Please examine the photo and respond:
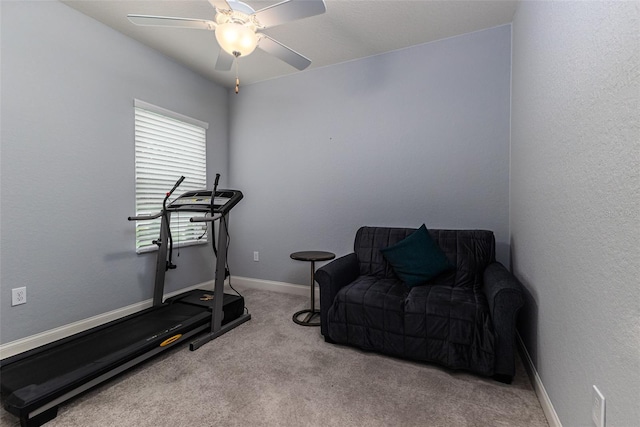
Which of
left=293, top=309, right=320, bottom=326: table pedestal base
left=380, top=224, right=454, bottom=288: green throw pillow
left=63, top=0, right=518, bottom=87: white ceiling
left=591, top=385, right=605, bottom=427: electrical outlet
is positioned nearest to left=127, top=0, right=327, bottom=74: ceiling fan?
left=63, top=0, right=518, bottom=87: white ceiling

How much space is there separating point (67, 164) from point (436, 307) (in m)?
3.09

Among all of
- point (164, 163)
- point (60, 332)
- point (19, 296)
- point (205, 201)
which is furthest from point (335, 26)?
point (60, 332)

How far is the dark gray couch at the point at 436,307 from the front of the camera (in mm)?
1849

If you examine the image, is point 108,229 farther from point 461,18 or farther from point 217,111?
point 461,18

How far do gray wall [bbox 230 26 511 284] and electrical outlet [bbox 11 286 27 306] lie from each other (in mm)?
2148

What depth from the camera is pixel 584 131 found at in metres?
1.16

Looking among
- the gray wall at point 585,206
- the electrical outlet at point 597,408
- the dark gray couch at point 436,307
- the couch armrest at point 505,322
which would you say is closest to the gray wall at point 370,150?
the dark gray couch at point 436,307

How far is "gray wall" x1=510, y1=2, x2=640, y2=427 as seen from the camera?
0.87m

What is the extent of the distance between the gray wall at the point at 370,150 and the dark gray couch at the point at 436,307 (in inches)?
17.5

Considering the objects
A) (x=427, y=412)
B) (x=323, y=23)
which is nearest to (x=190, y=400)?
(x=427, y=412)

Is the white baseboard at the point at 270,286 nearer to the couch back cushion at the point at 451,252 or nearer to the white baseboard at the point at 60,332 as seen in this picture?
the couch back cushion at the point at 451,252

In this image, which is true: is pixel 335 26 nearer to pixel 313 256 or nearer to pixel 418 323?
pixel 313 256

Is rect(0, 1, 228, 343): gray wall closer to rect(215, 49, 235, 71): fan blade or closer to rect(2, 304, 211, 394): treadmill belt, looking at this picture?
rect(2, 304, 211, 394): treadmill belt

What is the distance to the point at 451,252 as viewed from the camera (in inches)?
103
